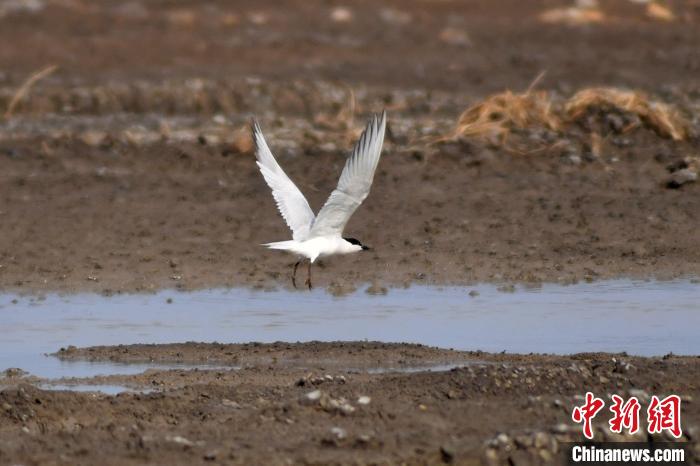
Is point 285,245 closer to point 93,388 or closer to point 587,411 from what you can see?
point 93,388

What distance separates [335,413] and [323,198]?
23.8 feet

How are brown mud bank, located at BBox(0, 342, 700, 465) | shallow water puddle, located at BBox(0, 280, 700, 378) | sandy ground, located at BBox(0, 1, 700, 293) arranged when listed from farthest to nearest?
sandy ground, located at BBox(0, 1, 700, 293) → shallow water puddle, located at BBox(0, 280, 700, 378) → brown mud bank, located at BBox(0, 342, 700, 465)

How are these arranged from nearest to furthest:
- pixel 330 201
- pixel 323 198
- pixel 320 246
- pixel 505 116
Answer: pixel 330 201, pixel 320 246, pixel 323 198, pixel 505 116

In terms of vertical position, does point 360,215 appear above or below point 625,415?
above

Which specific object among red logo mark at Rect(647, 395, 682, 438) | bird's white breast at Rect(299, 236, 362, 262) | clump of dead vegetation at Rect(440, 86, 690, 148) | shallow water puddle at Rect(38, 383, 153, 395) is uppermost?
clump of dead vegetation at Rect(440, 86, 690, 148)

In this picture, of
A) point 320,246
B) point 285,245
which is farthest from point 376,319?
point 285,245

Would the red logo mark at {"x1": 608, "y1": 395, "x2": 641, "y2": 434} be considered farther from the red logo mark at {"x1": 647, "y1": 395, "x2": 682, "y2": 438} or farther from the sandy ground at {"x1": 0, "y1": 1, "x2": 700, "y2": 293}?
the sandy ground at {"x1": 0, "y1": 1, "x2": 700, "y2": 293}

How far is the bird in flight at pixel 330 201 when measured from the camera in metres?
10.8

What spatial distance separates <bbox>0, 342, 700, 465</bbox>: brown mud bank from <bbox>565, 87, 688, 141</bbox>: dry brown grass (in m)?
7.45

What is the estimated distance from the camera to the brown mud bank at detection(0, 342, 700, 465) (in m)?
7.35

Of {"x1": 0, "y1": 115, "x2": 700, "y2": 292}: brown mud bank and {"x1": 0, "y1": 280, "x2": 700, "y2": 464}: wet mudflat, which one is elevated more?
{"x1": 0, "y1": 115, "x2": 700, "y2": 292}: brown mud bank

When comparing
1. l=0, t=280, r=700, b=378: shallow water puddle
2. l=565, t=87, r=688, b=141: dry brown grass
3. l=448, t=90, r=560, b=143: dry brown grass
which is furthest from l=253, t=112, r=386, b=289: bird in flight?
l=565, t=87, r=688, b=141: dry brown grass

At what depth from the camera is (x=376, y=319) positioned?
11.5 metres

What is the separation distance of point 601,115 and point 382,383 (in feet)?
29.9
